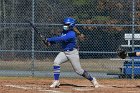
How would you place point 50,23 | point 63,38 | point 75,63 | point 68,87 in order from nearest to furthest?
point 63,38 < point 75,63 < point 68,87 < point 50,23

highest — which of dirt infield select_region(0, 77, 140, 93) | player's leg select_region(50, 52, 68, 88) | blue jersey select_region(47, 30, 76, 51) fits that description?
blue jersey select_region(47, 30, 76, 51)

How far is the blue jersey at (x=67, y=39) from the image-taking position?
13191 mm

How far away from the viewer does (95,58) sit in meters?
20.2

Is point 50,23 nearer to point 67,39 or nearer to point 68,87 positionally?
point 68,87

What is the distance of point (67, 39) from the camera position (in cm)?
1326

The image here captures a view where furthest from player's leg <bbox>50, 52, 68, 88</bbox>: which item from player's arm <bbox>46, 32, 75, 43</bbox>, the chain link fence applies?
the chain link fence

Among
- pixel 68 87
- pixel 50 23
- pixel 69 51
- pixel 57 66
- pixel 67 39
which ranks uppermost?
pixel 50 23

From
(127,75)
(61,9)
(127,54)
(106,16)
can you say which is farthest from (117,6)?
(127,54)

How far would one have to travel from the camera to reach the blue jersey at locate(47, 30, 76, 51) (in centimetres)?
1319

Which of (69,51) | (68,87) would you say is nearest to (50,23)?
(68,87)

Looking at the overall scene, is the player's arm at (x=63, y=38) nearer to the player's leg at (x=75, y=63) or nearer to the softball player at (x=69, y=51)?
the softball player at (x=69, y=51)

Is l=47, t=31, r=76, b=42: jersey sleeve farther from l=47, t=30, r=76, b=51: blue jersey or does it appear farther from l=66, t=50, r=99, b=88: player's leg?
l=66, t=50, r=99, b=88: player's leg

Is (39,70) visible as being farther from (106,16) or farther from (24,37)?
(106,16)

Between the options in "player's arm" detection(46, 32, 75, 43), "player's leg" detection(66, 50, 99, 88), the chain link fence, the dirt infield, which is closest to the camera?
the dirt infield
